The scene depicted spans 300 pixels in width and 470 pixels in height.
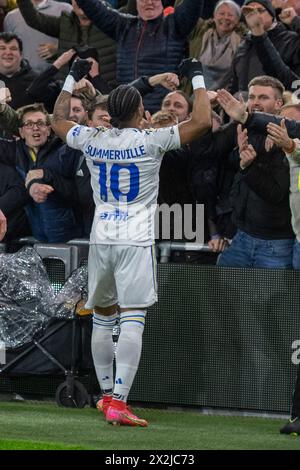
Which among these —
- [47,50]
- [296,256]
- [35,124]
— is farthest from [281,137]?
[47,50]

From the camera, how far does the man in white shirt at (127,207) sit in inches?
339

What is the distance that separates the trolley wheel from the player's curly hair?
229cm

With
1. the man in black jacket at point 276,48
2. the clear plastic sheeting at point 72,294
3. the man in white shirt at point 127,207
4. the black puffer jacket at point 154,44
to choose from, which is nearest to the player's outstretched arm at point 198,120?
the man in white shirt at point 127,207

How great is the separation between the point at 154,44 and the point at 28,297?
325cm

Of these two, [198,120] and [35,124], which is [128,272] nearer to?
[198,120]

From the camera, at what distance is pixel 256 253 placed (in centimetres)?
968

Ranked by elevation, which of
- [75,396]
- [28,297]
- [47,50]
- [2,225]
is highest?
[47,50]

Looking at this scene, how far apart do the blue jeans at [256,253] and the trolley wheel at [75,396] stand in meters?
1.45

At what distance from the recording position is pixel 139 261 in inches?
341

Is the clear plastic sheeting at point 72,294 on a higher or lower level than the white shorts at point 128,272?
lower

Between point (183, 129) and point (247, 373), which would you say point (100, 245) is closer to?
point (183, 129)

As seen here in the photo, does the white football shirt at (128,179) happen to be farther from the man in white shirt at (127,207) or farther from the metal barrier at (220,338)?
the metal barrier at (220,338)

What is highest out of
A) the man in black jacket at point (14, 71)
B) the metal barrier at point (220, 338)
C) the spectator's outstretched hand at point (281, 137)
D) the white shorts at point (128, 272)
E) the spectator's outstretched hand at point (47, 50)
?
the spectator's outstretched hand at point (47, 50)

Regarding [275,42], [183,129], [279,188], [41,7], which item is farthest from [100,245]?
[41,7]
